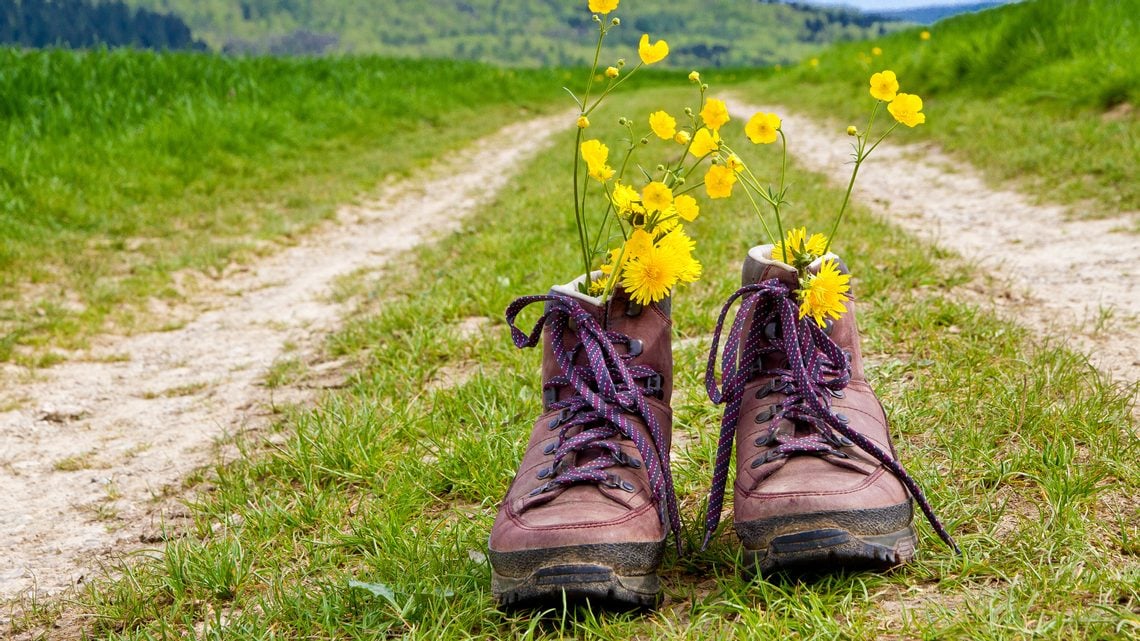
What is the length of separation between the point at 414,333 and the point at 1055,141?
563cm

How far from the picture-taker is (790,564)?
1692 millimetres

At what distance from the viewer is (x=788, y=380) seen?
1.94 m

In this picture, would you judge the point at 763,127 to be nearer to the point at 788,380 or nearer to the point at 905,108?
the point at 905,108

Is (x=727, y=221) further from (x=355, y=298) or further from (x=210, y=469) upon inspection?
(x=210, y=469)

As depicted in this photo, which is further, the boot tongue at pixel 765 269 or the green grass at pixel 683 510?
the boot tongue at pixel 765 269

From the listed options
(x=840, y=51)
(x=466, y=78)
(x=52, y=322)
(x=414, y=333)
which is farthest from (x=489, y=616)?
(x=840, y=51)

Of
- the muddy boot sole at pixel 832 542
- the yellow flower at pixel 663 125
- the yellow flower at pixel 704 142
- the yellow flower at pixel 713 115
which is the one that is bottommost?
the muddy boot sole at pixel 832 542

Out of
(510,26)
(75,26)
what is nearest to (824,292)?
(75,26)

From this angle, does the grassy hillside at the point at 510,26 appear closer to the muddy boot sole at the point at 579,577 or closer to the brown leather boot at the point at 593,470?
the brown leather boot at the point at 593,470

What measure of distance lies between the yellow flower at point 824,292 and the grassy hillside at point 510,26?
121 m

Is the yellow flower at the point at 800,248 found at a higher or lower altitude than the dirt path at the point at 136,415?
higher

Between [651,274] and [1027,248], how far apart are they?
3.65 metres

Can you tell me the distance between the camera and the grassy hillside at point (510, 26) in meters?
129

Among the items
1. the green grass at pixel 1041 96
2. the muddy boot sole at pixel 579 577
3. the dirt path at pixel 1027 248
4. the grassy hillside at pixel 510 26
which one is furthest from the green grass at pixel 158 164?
the grassy hillside at pixel 510 26
